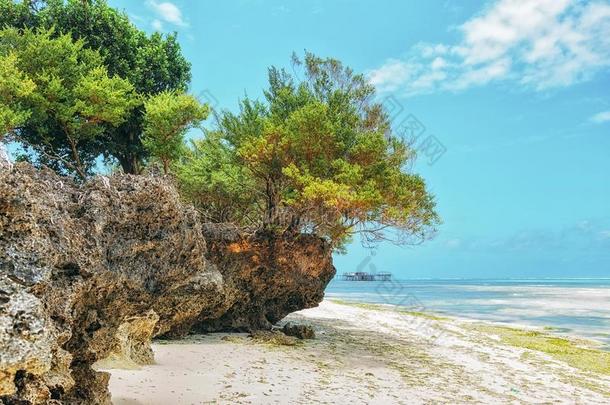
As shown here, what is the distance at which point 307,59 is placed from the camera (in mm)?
18531

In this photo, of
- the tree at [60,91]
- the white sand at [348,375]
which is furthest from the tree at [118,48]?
the white sand at [348,375]

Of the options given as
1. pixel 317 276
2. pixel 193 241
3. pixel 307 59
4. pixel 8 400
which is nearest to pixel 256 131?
pixel 307 59

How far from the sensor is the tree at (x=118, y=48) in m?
17.0

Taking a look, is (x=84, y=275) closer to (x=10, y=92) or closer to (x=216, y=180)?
(x=10, y=92)

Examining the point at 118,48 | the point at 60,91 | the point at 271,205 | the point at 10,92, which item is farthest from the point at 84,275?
the point at 118,48

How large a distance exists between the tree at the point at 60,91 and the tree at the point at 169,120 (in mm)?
1018

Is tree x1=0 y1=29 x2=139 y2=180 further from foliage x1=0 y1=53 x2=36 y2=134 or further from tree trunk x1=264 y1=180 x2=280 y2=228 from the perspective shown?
tree trunk x1=264 y1=180 x2=280 y2=228

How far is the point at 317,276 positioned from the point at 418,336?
6.07m

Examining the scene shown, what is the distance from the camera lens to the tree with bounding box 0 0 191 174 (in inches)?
667

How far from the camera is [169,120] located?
15.1m

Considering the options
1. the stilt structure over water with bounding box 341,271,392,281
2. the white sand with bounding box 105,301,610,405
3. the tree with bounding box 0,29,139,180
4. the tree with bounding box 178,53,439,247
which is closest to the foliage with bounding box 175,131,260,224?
the tree with bounding box 178,53,439,247

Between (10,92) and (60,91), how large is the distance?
1.65 metres

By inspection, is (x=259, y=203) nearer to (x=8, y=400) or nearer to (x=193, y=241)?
(x=193, y=241)

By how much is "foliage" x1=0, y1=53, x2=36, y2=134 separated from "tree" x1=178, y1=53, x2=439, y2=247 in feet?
20.9
